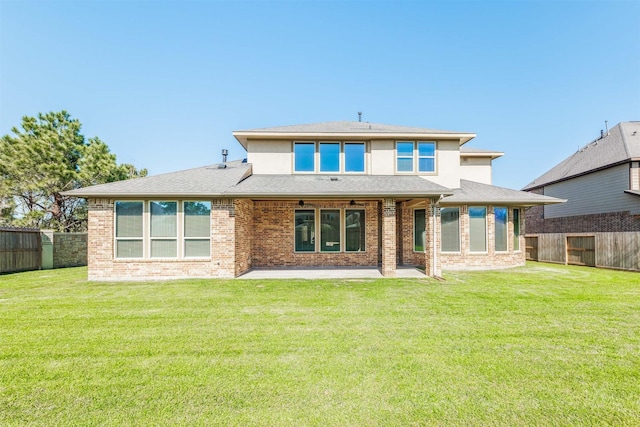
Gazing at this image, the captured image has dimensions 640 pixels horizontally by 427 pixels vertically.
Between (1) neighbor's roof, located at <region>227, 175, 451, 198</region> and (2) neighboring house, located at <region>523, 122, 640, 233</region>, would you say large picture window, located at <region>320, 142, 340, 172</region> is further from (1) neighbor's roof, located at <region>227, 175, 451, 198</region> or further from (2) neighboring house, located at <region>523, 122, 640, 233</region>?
(2) neighboring house, located at <region>523, 122, 640, 233</region>

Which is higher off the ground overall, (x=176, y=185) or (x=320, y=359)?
(x=176, y=185)

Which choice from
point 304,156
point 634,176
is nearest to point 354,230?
point 304,156

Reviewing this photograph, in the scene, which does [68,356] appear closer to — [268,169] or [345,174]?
[268,169]

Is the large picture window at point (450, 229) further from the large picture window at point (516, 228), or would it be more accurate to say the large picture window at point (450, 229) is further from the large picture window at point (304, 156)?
the large picture window at point (304, 156)

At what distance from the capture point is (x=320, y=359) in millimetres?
3822

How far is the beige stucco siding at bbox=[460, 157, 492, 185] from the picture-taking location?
49.0 ft

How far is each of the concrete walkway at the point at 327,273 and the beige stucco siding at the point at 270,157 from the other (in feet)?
14.0

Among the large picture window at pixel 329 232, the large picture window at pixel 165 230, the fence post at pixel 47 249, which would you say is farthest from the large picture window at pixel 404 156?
the fence post at pixel 47 249

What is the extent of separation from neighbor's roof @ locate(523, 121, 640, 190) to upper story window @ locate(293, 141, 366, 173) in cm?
1423

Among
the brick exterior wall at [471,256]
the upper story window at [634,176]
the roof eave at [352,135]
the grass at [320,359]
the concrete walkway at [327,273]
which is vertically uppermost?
the roof eave at [352,135]

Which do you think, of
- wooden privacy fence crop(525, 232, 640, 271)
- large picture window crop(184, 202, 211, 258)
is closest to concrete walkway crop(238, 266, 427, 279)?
large picture window crop(184, 202, 211, 258)

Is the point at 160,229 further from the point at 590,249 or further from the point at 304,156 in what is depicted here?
the point at 590,249

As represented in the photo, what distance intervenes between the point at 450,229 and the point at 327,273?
574 cm

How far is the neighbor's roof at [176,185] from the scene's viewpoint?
9.18 m
